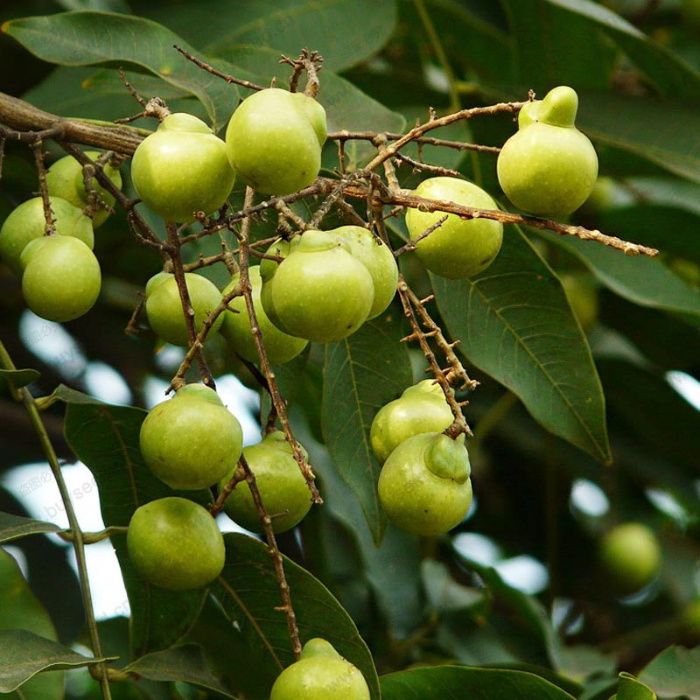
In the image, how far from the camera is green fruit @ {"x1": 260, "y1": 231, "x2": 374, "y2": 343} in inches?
35.7

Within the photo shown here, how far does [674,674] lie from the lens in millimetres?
1376

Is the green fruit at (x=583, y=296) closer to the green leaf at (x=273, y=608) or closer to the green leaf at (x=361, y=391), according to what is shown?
the green leaf at (x=361, y=391)

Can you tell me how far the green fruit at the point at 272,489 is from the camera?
41.9 inches

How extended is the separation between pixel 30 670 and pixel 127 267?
46.4 inches

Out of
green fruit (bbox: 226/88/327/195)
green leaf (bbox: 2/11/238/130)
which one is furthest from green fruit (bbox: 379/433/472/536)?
green leaf (bbox: 2/11/238/130)

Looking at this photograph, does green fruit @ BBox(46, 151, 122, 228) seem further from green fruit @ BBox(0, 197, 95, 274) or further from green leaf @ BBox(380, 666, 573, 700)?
green leaf @ BBox(380, 666, 573, 700)

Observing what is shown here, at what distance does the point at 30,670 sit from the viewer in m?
0.99

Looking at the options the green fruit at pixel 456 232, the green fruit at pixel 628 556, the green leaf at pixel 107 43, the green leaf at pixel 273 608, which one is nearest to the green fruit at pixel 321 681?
the green leaf at pixel 273 608

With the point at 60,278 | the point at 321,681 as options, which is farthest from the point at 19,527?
the point at 321,681

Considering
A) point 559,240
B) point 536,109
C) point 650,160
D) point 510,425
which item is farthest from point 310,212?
point 510,425

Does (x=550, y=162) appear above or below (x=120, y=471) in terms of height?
above

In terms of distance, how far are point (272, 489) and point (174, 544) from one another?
108 mm

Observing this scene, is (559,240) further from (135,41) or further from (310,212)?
(135,41)

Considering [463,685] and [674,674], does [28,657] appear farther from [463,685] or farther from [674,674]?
[674,674]
